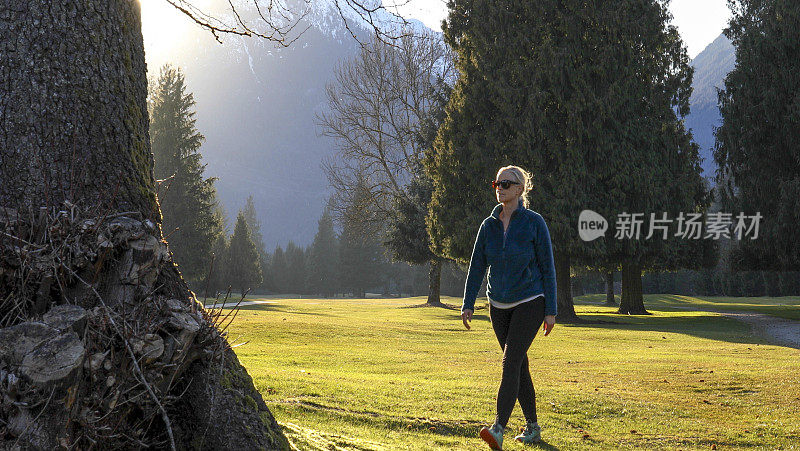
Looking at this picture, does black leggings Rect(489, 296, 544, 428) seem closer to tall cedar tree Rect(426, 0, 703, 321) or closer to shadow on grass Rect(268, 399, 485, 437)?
shadow on grass Rect(268, 399, 485, 437)

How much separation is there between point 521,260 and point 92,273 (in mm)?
3314

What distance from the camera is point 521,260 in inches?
202

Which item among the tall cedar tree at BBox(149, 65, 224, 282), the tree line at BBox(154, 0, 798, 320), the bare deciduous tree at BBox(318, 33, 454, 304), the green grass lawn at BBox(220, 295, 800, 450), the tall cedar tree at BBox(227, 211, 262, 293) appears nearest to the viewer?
the green grass lawn at BBox(220, 295, 800, 450)

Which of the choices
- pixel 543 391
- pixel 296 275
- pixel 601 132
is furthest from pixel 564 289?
pixel 296 275

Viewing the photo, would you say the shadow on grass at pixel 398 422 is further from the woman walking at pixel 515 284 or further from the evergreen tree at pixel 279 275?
the evergreen tree at pixel 279 275

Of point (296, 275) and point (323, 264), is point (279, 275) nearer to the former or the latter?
point (296, 275)

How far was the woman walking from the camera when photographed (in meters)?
5.08

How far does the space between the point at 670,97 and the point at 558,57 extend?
7.09 metres

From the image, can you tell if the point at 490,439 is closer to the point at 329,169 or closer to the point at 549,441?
the point at 549,441

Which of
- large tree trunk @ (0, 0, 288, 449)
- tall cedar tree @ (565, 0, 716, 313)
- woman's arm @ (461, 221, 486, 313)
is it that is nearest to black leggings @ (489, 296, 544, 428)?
woman's arm @ (461, 221, 486, 313)

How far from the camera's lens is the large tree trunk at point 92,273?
2789 mm

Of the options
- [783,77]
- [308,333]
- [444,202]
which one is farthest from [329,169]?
[783,77]

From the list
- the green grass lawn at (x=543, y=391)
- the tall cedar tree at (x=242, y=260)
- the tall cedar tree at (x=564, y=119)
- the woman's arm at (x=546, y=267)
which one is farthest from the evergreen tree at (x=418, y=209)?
the woman's arm at (x=546, y=267)

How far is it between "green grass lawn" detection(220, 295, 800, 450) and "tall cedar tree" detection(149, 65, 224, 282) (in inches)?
920
